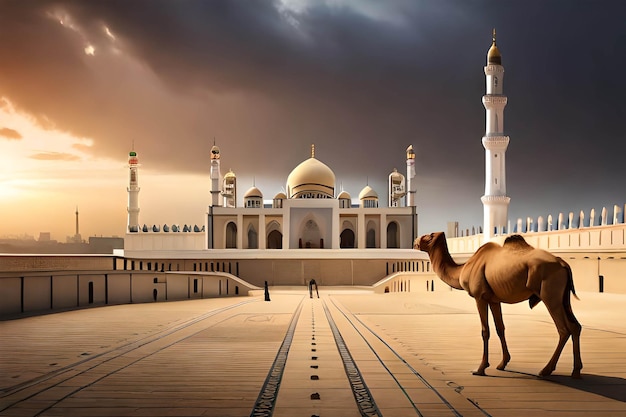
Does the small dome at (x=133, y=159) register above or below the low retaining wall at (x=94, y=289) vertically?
above

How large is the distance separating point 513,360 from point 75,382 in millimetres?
4633

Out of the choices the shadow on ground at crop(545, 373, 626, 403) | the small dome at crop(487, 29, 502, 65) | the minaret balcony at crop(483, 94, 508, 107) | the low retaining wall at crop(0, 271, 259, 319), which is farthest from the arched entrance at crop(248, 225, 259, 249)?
the shadow on ground at crop(545, 373, 626, 403)

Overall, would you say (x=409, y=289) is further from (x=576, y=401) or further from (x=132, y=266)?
(x=576, y=401)

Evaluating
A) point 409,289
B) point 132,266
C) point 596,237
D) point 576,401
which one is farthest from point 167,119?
point 576,401

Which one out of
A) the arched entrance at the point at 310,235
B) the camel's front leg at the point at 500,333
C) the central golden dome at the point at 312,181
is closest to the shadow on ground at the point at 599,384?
the camel's front leg at the point at 500,333

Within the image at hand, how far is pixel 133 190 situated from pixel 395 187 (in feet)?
71.7

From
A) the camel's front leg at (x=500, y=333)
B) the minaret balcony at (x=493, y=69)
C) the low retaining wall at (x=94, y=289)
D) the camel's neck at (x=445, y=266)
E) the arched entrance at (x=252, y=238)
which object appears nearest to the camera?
the camel's front leg at (x=500, y=333)

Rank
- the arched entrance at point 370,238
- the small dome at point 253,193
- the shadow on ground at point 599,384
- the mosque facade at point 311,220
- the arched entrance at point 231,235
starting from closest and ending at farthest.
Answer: the shadow on ground at point 599,384, the mosque facade at point 311,220, the arched entrance at point 231,235, the arched entrance at point 370,238, the small dome at point 253,193

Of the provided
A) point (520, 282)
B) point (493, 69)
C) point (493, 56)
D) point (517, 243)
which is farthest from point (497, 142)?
point (520, 282)

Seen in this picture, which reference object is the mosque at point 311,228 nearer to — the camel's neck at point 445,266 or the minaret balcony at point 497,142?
the minaret balcony at point 497,142

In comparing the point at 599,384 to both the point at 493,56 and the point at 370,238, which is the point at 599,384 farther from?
the point at 370,238

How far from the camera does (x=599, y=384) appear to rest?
16.5 feet

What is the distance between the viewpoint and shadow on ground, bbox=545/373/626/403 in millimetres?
4664

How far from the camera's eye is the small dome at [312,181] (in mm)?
44594
